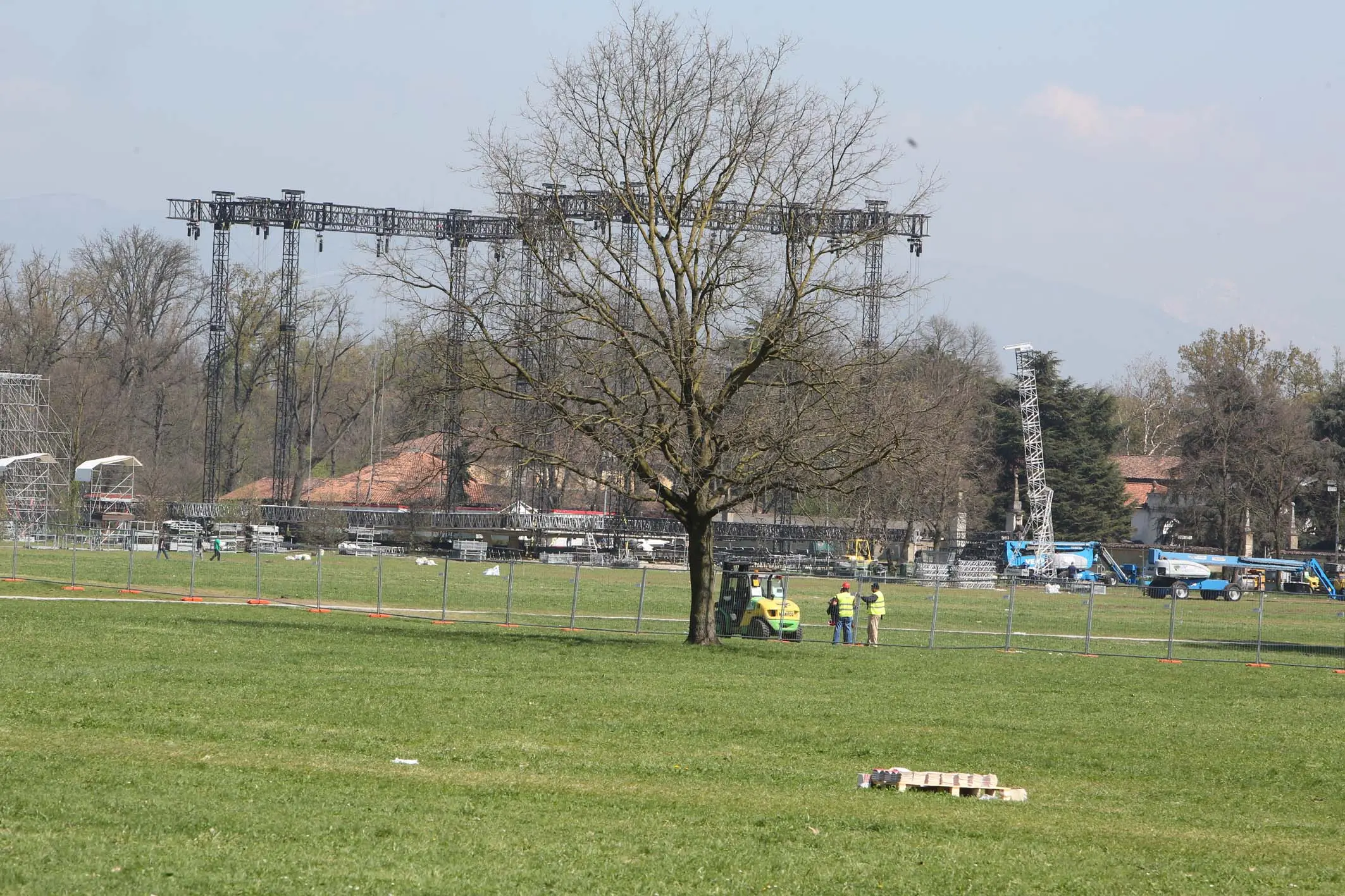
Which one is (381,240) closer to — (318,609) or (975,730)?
(318,609)

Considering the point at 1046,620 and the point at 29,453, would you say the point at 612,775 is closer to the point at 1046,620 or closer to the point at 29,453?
the point at 1046,620

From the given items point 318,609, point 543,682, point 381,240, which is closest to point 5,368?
point 381,240

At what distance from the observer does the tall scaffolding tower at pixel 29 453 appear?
83.7 metres

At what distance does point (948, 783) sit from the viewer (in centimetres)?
1380

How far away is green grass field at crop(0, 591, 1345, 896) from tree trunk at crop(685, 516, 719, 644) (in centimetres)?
354

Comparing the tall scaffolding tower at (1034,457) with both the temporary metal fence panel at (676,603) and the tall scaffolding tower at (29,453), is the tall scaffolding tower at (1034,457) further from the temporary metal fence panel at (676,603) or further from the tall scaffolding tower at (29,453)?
the tall scaffolding tower at (29,453)

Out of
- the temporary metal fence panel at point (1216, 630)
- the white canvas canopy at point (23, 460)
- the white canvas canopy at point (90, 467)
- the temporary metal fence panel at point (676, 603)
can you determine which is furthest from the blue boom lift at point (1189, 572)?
the white canvas canopy at point (23, 460)

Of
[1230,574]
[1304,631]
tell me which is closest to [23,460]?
[1230,574]

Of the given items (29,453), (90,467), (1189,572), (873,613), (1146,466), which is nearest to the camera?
(873,613)

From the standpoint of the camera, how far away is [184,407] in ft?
378

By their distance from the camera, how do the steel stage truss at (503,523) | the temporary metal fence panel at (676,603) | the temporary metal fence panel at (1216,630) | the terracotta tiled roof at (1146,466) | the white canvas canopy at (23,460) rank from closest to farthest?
the temporary metal fence panel at (1216,630)
the temporary metal fence panel at (676,603)
the white canvas canopy at (23,460)
the steel stage truss at (503,523)
the terracotta tiled roof at (1146,466)

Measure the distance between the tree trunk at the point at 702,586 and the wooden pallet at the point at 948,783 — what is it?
1575 centimetres

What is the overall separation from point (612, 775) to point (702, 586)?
1643 cm

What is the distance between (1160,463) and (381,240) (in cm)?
6867
